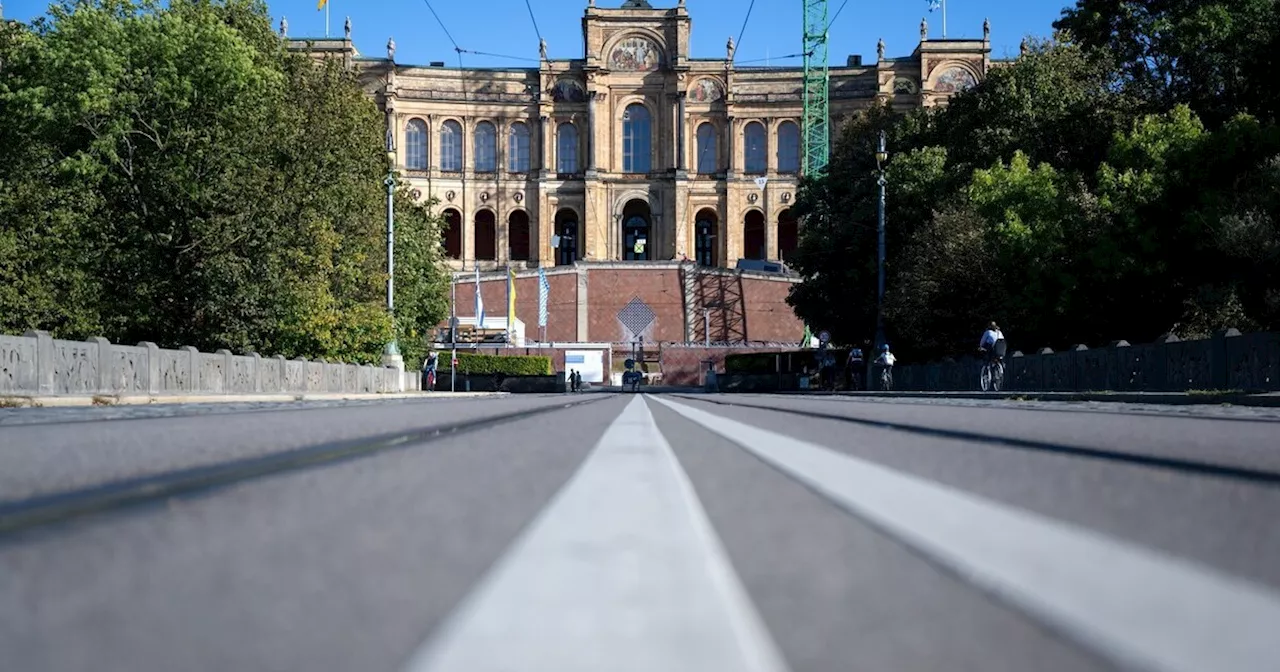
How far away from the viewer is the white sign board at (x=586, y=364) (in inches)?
3164

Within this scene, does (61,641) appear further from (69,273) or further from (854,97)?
(854,97)

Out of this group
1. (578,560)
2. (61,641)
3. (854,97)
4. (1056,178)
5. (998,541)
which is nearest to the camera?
(61,641)

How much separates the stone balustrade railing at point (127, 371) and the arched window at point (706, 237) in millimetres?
76947

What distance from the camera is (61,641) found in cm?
87

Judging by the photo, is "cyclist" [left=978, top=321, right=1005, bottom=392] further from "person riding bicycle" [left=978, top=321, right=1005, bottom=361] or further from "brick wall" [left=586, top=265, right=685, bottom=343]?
"brick wall" [left=586, top=265, right=685, bottom=343]

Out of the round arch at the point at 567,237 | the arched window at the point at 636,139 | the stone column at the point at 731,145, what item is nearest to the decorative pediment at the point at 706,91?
the stone column at the point at 731,145

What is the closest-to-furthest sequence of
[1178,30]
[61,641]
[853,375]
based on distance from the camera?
[61,641]
[1178,30]
[853,375]

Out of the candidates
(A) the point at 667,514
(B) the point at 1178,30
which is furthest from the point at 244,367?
(B) the point at 1178,30

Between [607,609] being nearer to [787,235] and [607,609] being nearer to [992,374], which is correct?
[992,374]

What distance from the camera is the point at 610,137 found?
10044 centimetres

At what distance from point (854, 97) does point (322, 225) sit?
70291 millimetres

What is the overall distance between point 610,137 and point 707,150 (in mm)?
8641

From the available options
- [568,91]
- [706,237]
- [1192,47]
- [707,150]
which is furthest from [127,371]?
[706,237]

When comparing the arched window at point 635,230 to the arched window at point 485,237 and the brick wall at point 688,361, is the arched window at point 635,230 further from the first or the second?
the brick wall at point 688,361
